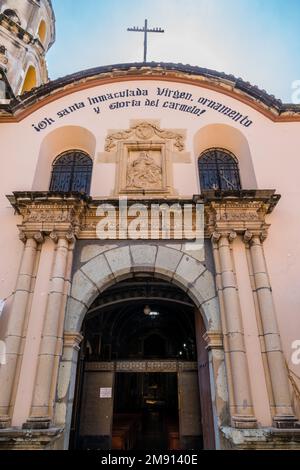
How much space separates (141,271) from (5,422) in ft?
9.75

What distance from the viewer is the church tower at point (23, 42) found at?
11.2m

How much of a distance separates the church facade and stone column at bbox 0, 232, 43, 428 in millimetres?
19

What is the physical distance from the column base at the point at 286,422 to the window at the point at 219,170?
429 cm

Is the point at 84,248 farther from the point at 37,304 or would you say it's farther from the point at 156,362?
the point at 156,362

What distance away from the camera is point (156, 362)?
7207 mm

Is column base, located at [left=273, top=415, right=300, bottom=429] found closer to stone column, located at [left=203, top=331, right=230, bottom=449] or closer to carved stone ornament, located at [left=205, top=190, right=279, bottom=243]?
stone column, located at [left=203, top=331, right=230, bottom=449]

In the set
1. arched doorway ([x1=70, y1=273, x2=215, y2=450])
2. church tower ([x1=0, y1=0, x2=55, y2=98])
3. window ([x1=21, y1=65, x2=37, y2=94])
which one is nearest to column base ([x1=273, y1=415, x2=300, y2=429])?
arched doorway ([x1=70, y1=273, x2=215, y2=450])

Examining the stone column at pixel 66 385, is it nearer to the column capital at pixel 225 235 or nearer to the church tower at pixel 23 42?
the column capital at pixel 225 235

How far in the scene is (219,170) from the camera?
7.02m

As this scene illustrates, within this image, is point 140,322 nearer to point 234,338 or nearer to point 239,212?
point 239,212

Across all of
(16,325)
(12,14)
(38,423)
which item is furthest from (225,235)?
(12,14)

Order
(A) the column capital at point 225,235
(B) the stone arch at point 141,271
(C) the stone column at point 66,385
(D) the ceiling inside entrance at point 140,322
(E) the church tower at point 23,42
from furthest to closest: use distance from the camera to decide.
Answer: (E) the church tower at point 23,42, (D) the ceiling inside entrance at point 140,322, (A) the column capital at point 225,235, (B) the stone arch at point 141,271, (C) the stone column at point 66,385

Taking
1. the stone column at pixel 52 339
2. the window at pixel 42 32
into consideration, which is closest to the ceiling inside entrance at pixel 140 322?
the stone column at pixel 52 339

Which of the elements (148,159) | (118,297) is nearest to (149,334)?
(118,297)
